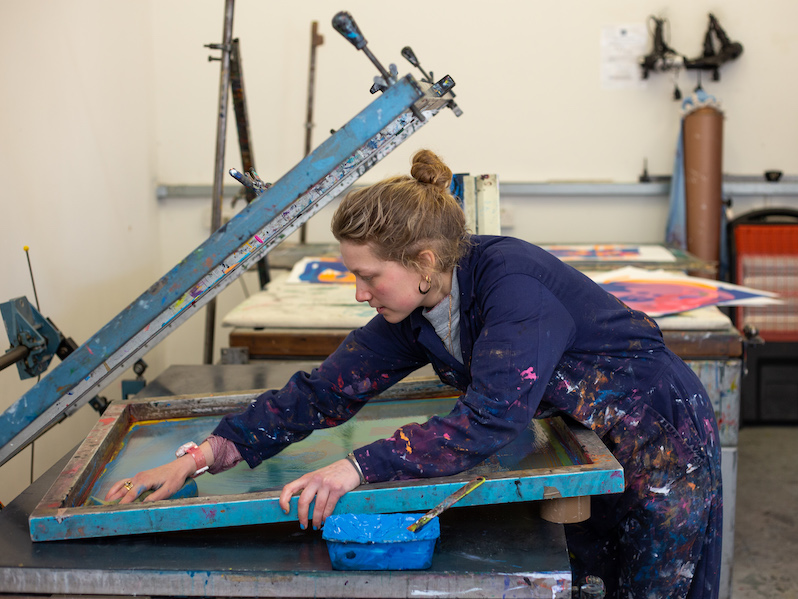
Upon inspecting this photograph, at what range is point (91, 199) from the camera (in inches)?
112

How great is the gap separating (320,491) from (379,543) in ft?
0.37

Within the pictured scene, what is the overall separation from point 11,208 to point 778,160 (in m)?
3.47

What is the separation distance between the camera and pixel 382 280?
1182mm

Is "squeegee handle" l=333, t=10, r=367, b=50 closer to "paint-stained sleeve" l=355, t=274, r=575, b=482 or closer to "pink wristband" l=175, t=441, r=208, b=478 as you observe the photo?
"paint-stained sleeve" l=355, t=274, r=575, b=482

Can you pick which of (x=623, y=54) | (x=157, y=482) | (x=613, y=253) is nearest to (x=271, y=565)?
(x=157, y=482)

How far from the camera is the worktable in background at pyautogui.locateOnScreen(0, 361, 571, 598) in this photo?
0.98 meters

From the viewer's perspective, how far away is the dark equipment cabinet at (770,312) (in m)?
3.53

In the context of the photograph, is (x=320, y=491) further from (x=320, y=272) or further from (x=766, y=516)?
(x=766, y=516)

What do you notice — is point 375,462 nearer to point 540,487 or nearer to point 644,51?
point 540,487

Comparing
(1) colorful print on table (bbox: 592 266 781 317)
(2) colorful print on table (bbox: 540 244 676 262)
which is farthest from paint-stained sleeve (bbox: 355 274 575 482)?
(2) colorful print on table (bbox: 540 244 676 262)

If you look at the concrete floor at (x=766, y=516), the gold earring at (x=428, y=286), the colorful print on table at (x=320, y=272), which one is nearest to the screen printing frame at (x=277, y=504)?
the gold earring at (x=428, y=286)

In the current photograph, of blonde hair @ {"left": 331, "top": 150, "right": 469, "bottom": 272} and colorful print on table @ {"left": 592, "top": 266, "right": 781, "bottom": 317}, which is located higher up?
blonde hair @ {"left": 331, "top": 150, "right": 469, "bottom": 272}

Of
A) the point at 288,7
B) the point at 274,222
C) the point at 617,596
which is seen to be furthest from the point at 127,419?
the point at 288,7

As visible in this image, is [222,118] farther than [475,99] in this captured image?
No
